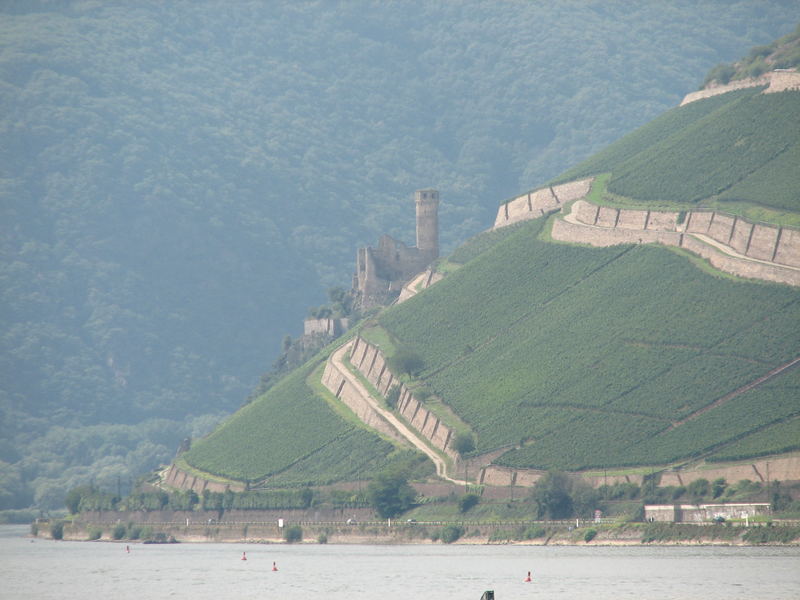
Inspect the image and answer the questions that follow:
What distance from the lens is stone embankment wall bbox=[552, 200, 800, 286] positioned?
126125 mm

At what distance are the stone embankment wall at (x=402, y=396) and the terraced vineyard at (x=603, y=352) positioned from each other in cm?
192

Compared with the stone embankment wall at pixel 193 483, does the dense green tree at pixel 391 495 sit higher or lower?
lower

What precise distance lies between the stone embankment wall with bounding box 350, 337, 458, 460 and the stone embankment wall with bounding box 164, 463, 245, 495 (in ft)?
Result: 45.4

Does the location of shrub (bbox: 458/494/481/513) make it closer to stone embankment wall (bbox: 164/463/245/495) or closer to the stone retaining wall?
the stone retaining wall

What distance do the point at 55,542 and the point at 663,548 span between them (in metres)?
64.2

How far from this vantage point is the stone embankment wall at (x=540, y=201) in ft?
531

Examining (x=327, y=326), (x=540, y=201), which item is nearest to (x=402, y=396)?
(x=540, y=201)

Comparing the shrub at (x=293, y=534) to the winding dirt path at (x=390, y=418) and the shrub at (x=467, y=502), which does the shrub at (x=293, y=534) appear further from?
the shrub at (x=467, y=502)

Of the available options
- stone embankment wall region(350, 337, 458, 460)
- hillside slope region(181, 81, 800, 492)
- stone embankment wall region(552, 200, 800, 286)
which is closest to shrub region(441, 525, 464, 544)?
hillside slope region(181, 81, 800, 492)

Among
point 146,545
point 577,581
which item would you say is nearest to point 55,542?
point 146,545

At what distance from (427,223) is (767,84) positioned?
37.0 m

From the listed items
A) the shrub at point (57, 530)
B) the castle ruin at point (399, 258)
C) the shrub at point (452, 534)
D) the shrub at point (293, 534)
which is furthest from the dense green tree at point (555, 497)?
the castle ruin at point (399, 258)

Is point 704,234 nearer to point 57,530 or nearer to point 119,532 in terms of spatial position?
point 119,532

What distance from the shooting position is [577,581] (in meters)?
86.1
